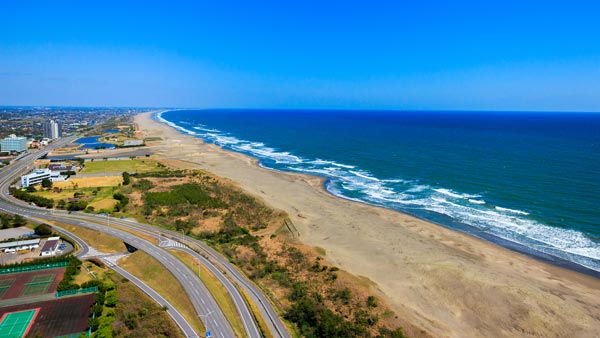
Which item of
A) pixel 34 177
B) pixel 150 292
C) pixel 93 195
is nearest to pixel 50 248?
pixel 150 292

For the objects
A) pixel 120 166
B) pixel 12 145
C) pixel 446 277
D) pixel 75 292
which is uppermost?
pixel 12 145

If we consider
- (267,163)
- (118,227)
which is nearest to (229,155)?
(267,163)

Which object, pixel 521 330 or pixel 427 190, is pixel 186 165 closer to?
pixel 427 190

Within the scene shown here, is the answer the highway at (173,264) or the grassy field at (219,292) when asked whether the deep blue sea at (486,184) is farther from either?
the highway at (173,264)

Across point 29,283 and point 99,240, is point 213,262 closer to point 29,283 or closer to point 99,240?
point 99,240

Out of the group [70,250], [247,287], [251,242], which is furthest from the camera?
[251,242]
